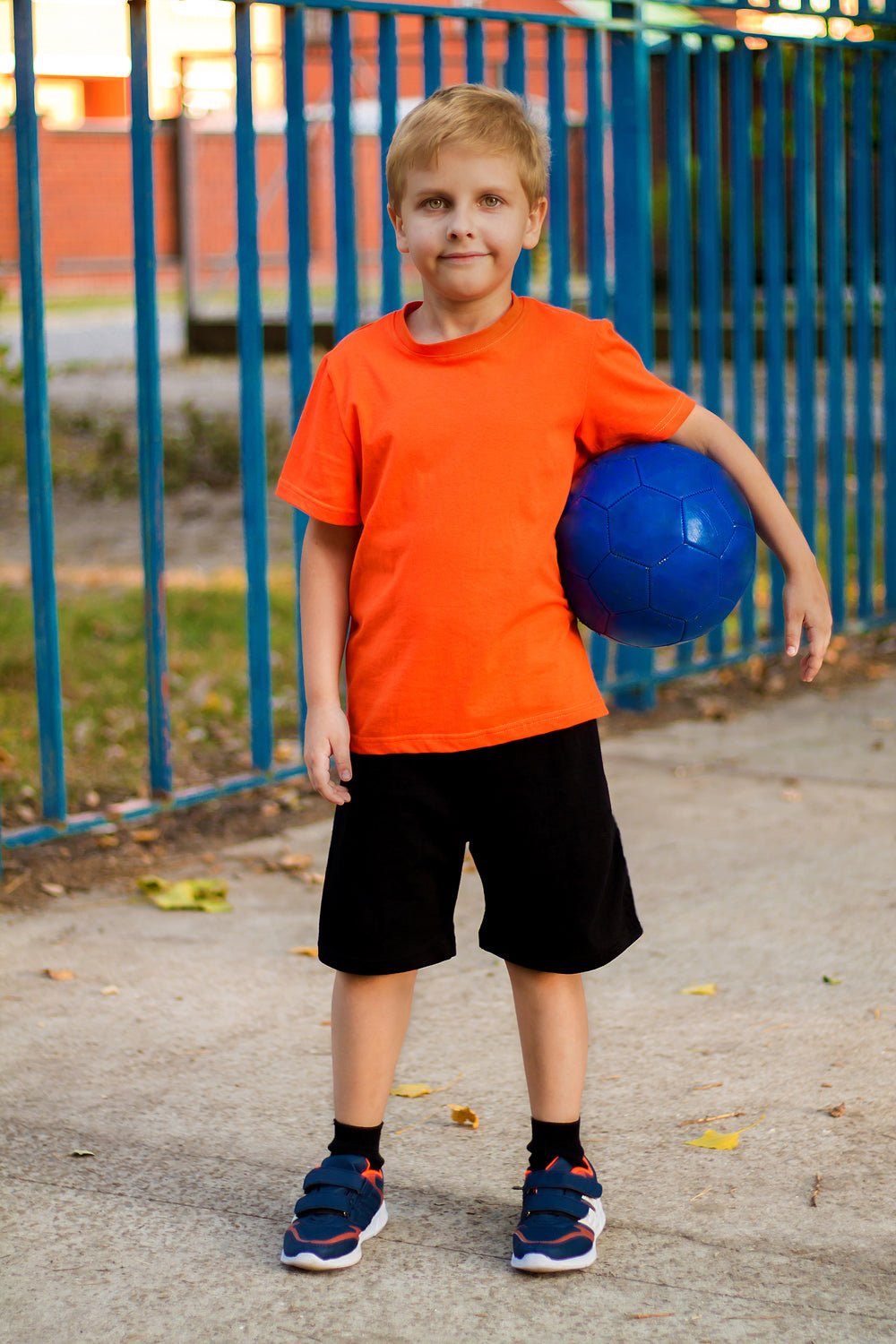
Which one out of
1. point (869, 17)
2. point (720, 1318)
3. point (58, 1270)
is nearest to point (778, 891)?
point (720, 1318)

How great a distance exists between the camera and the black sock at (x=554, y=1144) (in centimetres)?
243

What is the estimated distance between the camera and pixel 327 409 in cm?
236

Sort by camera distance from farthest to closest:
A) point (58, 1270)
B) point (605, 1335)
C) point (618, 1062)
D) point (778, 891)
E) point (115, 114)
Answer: point (115, 114) → point (778, 891) → point (618, 1062) → point (58, 1270) → point (605, 1335)

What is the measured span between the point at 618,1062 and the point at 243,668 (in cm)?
323

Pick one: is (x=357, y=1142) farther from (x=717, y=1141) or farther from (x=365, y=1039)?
(x=717, y=1141)

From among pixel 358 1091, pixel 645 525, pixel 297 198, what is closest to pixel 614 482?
pixel 645 525

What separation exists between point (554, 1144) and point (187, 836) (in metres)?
2.09

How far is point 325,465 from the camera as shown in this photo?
2355mm

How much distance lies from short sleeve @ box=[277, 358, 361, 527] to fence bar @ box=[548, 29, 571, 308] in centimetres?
256

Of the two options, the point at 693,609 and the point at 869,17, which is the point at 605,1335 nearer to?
the point at 693,609

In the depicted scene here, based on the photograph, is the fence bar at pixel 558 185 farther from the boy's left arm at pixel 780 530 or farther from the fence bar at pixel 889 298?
the boy's left arm at pixel 780 530

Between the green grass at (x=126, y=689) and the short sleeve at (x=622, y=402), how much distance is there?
96.3 inches

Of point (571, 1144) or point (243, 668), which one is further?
point (243, 668)

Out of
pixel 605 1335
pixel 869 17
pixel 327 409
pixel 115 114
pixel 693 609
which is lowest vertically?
pixel 605 1335
